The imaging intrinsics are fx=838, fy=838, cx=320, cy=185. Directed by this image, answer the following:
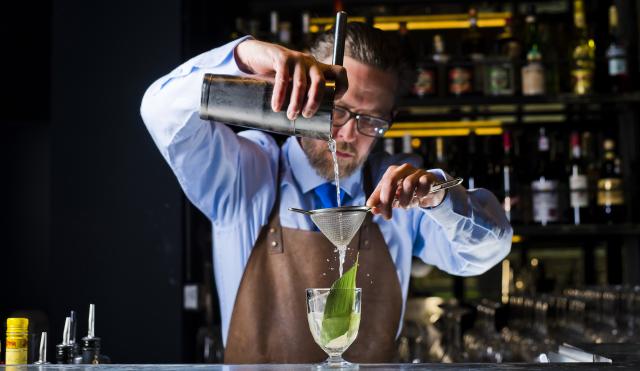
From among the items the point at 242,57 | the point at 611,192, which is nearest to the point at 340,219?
the point at 242,57

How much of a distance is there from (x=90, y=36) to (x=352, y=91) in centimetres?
159

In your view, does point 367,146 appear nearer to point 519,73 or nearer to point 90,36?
point 90,36

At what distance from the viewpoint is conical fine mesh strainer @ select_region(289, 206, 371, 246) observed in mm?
1509

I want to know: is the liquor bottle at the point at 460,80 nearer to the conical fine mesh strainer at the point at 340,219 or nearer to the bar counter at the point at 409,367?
the conical fine mesh strainer at the point at 340,219

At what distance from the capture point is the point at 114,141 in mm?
3168

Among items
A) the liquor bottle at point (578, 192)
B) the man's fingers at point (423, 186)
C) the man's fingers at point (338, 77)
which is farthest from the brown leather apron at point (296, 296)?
the liquor bottle at point (578, 192)

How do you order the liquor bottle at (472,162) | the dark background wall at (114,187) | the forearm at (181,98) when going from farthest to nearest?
the liquor bottle at (472,162) < the dark background wall at (114,187) < the forearm at (181,98)

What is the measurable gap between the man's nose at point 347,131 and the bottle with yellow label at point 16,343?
A: 0.85 meters

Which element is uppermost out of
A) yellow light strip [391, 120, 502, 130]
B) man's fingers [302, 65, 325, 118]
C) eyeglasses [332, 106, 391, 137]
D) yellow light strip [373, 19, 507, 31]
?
yellow light strip [373, 19, 507, 31]

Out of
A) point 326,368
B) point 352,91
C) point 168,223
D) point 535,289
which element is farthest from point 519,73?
point 326,368

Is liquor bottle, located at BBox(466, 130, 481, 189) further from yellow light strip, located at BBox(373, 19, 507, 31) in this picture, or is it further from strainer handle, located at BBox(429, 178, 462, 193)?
strainer handle, located at BBox(429, 178, 462, 193)

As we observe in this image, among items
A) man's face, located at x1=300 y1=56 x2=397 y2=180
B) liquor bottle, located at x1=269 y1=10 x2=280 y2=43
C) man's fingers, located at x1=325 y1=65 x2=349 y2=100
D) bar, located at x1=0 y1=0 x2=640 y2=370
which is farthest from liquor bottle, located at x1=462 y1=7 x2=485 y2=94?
man's fingers, located at x1=325 y1=65 x2=349 y2=100

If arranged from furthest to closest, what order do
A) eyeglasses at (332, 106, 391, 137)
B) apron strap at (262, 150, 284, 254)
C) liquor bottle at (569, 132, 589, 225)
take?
liquor bottle at (569, 132, 589, 225)
apron strap at (262, 150, 284, 254)
eyeglasses at (332, 106, 391, 137)

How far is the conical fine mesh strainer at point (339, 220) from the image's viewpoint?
1.51 metres
